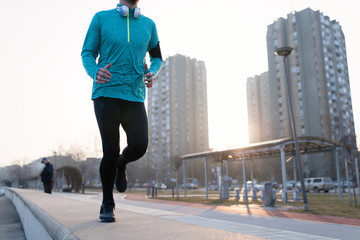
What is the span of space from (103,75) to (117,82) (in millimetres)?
184

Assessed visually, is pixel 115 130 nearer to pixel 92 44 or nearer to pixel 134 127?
pixel 134 127

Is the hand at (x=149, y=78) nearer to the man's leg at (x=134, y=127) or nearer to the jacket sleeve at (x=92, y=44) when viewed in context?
the man's leg at (x=134, y=127)

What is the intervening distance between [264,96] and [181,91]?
25574mm

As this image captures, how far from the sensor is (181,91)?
9519 centimetres

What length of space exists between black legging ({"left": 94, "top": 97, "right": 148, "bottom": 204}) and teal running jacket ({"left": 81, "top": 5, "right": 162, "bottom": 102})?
0.08 m

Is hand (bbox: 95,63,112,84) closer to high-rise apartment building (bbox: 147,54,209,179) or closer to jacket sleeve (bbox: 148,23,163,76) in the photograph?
jacket sleeve (bbox: 148,23,163,76)

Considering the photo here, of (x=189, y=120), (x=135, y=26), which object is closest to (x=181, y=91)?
(x=189, y=120)

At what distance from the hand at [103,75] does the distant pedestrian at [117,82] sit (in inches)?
1.8

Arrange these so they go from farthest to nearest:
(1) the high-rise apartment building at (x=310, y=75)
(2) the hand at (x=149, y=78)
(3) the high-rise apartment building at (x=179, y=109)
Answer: (3) the high-rise apartment building at (x=179, y=109), (1) the high-rise apartment building at (x=310, y=75), (2) the hand at (x=149, y=78)

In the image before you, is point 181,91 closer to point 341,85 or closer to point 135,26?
point 341,85

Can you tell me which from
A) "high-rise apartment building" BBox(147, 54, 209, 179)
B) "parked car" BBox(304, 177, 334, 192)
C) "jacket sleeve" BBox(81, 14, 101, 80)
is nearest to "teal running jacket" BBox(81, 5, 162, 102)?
"jacket sleeve" BBox(81, 14, 101, 80)

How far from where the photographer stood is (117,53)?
296cm

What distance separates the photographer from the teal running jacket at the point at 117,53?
114 inches

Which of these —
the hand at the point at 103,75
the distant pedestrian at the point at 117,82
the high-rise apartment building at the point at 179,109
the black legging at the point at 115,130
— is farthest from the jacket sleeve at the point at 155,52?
the high-rise apartment building at the point at 179,109
